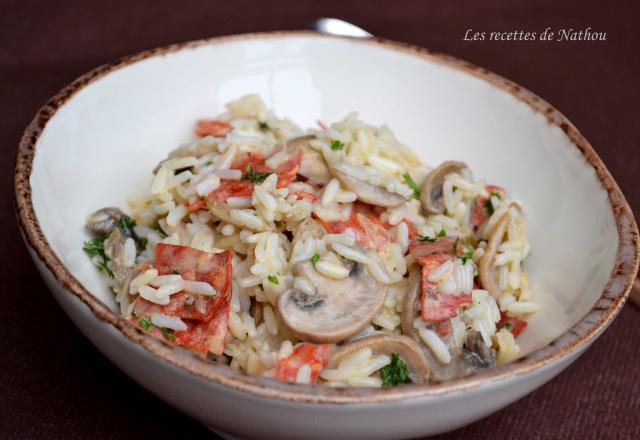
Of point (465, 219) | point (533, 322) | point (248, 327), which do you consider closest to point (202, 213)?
point (248, 327)

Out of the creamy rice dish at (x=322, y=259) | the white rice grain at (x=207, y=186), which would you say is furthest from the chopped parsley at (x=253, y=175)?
the white rice grain at (x=207, y=186)

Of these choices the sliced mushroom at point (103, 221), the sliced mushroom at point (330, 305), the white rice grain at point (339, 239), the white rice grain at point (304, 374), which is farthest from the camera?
the sliced mushroom at point (103, 221)

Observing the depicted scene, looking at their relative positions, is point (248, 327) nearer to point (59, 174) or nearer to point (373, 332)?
point (373, 332)

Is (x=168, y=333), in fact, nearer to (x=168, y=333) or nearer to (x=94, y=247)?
(x=168, y=333)

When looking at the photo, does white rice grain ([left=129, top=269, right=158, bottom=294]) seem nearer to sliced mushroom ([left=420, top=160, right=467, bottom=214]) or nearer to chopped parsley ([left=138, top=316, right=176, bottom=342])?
chopped parsley ([left=138, top=316, right=176, bottom=342])

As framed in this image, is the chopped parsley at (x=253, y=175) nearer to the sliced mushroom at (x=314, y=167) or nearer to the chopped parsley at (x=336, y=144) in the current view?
the sliced mushroom at (x=314, y=167)

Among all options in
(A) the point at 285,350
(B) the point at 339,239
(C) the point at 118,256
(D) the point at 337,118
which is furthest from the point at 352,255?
(D) the point at 337,118
